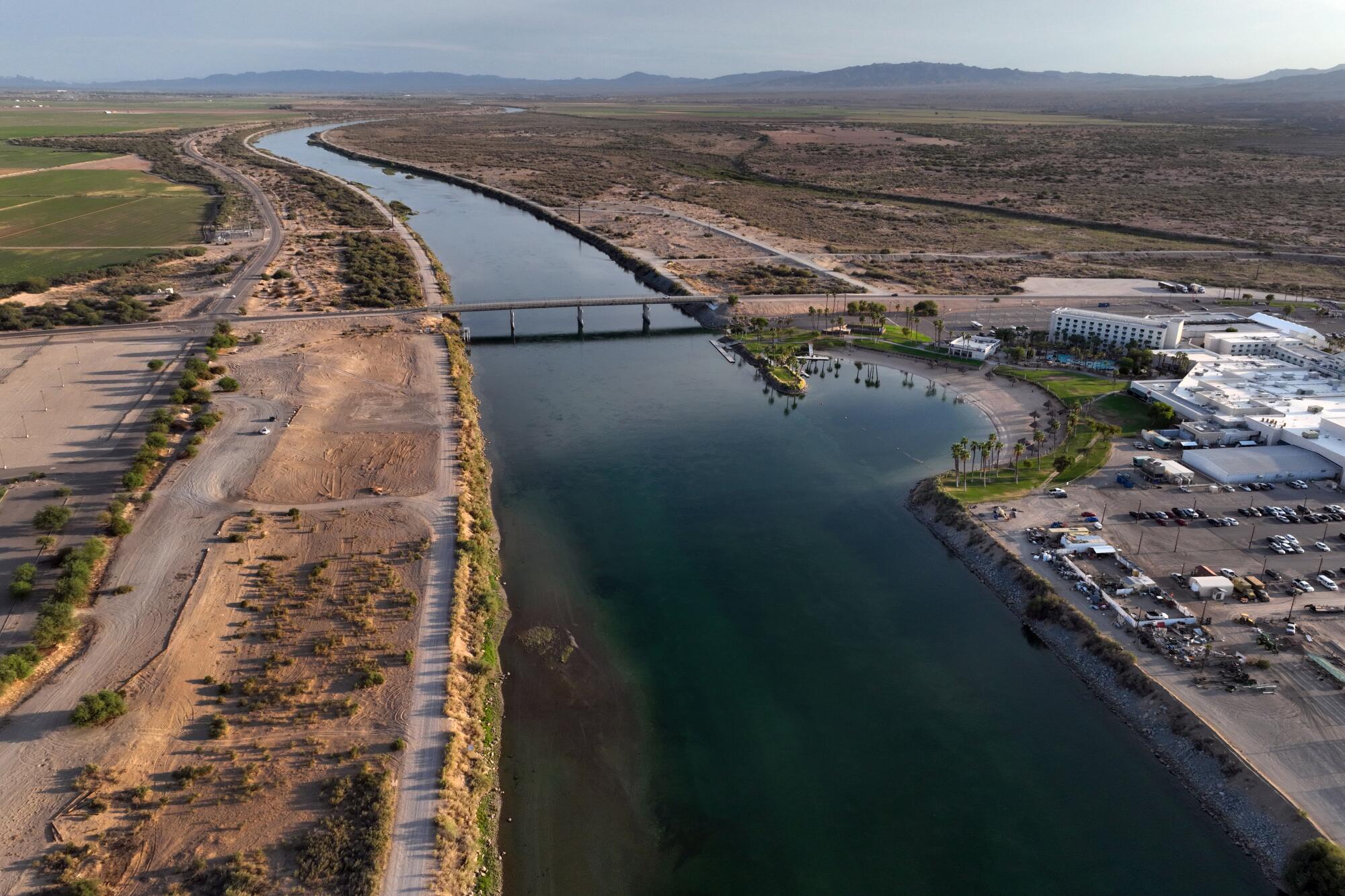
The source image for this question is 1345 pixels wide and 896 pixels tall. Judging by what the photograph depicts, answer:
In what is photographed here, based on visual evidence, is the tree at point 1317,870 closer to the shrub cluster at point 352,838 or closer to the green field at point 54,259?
the shrub cluster at point 352,838

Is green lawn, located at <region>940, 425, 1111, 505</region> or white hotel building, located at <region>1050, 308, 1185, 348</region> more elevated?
white hotel building, located at <region>1050, 308, 1185, 348</region>

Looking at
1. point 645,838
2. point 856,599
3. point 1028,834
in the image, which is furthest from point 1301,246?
point 645,838

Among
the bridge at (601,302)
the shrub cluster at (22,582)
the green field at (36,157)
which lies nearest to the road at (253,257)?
the bridge at (601,302)

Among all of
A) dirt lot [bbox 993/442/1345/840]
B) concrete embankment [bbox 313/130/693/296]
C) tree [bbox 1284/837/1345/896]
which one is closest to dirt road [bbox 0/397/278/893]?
tree [bbox 1284/837/1345/896]

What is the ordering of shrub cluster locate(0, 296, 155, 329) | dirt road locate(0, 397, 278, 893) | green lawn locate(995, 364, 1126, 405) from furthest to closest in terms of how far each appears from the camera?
shrub cluster locate(0, 296, 155, 329), green lawn locate(995, 364, 1126, 405), dirt road locate(0, 397, 278, 893)

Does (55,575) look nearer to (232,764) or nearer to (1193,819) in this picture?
(232,764)

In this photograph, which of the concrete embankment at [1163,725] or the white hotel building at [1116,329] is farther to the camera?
the white hotel building at [1116,329]

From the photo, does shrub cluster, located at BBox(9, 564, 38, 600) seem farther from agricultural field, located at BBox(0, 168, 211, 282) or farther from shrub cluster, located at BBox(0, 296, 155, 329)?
agricultural field, located at BBox(0, 168, 211, 282)

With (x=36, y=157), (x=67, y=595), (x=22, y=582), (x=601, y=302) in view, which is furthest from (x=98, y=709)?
(x=36, y=157)
